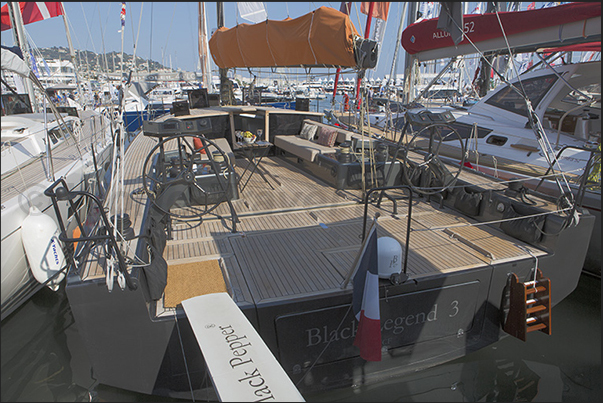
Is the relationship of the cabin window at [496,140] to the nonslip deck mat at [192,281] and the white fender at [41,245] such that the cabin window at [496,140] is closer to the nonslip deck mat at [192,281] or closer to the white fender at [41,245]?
the nonslip deck mat at [192,281]

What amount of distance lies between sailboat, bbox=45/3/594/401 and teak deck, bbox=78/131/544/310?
19mm

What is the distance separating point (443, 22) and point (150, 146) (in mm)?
4169

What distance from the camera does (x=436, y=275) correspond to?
9.30 feet

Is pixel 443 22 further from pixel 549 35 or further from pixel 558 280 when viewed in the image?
pixel 558 280

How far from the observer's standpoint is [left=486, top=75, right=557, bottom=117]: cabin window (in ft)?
22.1

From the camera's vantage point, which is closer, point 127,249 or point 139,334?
point 139,334

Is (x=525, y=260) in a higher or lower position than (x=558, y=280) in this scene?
higher

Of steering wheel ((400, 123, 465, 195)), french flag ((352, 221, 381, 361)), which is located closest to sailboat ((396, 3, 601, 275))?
steering wheel ((400, 123, 465, 195))

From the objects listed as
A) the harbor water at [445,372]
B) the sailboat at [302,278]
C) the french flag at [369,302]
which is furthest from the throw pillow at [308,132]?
the french flag at [369,302]

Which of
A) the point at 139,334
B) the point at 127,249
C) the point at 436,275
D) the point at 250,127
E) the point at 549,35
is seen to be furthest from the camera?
the point at 250,127

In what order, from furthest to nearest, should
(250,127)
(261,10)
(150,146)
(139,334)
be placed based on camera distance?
(261,10) < (250,127) < (150,146) < (139,334)

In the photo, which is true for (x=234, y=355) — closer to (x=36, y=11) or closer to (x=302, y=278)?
(x=302, y=278)

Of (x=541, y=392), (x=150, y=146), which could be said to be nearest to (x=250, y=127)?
(x=150, y=146)

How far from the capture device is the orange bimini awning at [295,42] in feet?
13.4
